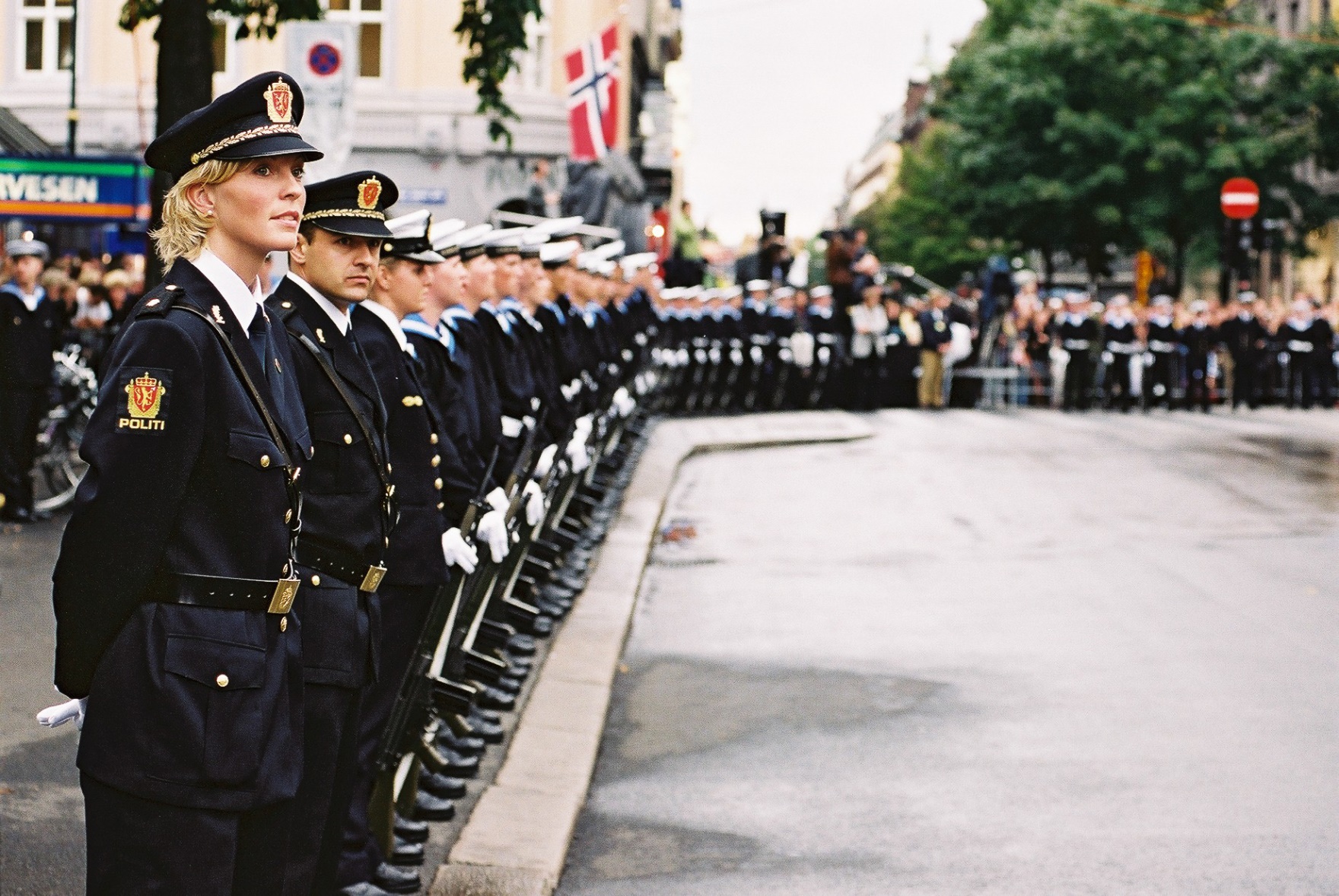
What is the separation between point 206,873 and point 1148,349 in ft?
101

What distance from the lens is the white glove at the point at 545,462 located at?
9.69m

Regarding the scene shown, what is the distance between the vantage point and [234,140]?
3.73m

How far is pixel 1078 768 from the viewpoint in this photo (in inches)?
307

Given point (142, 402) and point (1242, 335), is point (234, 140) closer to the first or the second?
point (142, 402)

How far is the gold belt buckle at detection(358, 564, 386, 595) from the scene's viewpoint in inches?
186

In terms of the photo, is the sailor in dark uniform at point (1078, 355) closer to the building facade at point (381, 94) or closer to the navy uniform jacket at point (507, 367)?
the building facade at point (381, 94)

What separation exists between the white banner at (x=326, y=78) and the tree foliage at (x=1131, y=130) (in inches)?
Answer: 1678

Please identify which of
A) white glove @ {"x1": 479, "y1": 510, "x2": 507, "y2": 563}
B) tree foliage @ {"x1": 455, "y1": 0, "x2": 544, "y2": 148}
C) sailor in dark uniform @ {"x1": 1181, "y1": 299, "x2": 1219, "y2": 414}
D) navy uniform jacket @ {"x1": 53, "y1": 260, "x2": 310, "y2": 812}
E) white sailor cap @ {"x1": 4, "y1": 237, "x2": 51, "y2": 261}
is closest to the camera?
navy uniform jacket @ {"x1": 53, "y1": 260, "x2": 310, "y2": 812}

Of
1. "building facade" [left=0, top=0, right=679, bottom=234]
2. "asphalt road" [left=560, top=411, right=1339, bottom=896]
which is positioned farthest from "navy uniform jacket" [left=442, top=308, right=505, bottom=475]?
"building facade" [left=0, top=0, right=679, bottom=234]

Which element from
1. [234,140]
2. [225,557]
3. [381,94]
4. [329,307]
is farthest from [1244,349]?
[225,557]

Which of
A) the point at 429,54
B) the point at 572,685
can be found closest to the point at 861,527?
the point at 572,685

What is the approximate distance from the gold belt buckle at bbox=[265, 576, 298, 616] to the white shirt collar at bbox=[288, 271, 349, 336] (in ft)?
4.38

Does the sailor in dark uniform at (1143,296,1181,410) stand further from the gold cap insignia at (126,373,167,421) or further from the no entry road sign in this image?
the gold cap insignia at (126,373,167,421)

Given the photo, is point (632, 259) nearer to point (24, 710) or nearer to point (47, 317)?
point (47, 317)
